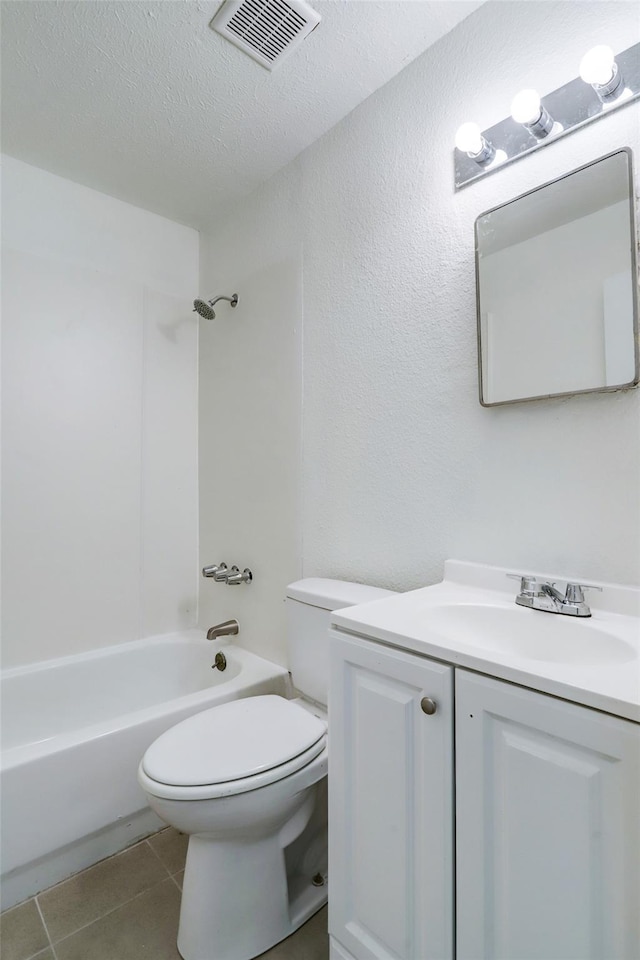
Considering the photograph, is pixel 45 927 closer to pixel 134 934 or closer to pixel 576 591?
pixel 134 934

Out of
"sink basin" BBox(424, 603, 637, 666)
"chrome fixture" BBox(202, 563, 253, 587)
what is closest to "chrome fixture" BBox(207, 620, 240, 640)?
"chrome fixture" BBox(202, 563, 253, 587)

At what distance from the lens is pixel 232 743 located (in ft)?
3.89

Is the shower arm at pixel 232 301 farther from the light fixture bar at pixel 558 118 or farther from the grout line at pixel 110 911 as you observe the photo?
the grout line at pixel 110 911

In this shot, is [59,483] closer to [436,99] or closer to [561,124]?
[436,99]

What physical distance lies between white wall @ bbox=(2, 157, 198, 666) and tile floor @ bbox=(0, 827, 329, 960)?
804 millimetres

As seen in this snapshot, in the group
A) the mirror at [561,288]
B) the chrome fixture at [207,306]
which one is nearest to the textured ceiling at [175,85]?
the chrome fixture at [207,306]

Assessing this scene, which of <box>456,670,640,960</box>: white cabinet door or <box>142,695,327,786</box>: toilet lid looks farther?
<box>142,695,327,786</box>: toilet lid

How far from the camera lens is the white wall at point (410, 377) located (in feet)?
3.39

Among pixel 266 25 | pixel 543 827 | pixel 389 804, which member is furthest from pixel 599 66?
pixel 389 804

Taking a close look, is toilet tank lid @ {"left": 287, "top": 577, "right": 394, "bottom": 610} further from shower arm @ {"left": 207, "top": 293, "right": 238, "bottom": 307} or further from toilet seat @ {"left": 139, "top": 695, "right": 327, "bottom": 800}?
shower arm @ {"left": 207, "top": 293, "right": 238, "bottom": 307}

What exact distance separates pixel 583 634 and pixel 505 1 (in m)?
1.51

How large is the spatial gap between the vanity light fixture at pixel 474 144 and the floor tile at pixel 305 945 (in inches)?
79.6

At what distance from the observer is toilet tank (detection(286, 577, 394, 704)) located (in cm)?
140

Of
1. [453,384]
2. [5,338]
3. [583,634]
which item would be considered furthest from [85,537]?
[583,634]
